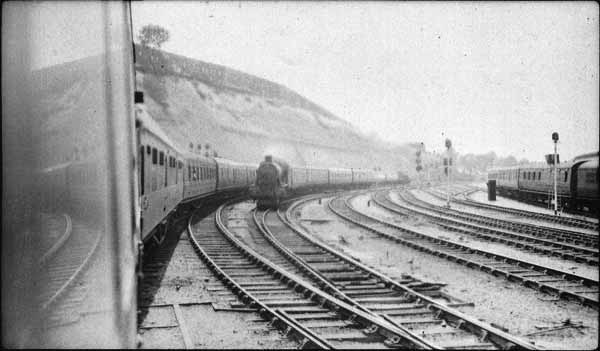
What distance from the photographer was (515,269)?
10086 millimetres

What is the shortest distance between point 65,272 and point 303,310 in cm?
570

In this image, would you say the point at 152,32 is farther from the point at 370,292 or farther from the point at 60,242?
the point at 370,292

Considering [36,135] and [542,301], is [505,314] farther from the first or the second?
[36,135]

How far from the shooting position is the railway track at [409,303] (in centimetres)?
592

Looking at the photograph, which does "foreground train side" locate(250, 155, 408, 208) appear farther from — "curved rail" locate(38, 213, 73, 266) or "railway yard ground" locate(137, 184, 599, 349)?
"curved rail" locate(38, 213, 73, 266)

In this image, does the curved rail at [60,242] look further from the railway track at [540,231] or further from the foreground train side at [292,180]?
the foreground train side at [292,180]

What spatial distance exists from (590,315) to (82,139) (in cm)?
782

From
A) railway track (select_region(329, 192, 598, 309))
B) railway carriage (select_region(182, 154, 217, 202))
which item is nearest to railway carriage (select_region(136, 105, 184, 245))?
railway carriage (select_region(182, 154, 217, 202))

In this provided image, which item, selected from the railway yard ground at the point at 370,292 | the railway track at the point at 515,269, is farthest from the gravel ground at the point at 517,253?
the railway track at the point at 515,269

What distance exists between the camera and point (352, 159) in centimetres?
9862

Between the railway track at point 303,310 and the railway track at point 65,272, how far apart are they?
13.4 ft

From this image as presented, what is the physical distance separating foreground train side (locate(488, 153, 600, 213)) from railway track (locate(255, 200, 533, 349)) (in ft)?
23.8

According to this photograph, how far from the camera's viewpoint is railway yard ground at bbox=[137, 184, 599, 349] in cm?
600

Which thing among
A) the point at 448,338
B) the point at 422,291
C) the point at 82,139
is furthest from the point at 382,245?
the point at 82,139
